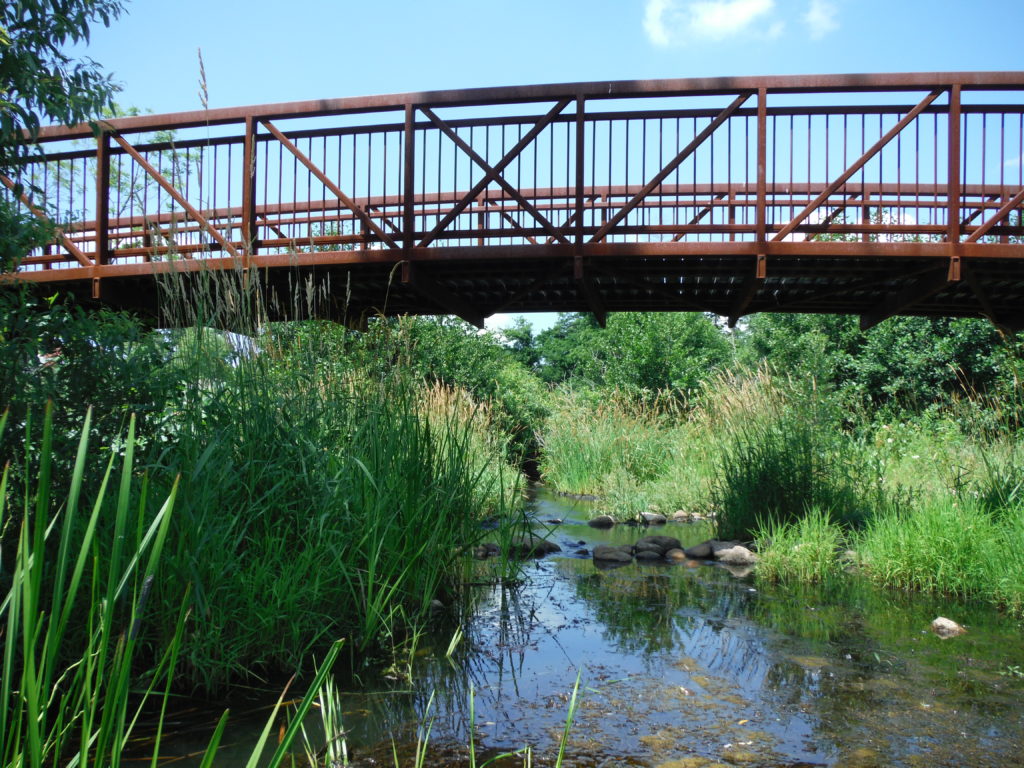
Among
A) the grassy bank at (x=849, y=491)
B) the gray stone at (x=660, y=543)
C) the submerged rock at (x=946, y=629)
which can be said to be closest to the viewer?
the submerged rock at (x=946, y=629)

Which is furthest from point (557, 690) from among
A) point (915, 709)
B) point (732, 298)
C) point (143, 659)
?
point (732, 298)

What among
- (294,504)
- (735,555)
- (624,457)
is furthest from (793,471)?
(624,457)

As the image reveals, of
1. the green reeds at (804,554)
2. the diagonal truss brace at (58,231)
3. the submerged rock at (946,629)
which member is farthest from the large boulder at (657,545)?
the diagonal truss brace at (58,231)

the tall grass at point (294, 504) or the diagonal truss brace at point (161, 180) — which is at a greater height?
the diagonal truss brace at point (161, 180)

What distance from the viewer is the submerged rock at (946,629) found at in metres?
4.64

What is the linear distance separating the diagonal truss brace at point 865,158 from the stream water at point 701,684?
3.25 m

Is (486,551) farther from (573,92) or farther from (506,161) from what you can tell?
(573,92)

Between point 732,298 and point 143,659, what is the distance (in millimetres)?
7361

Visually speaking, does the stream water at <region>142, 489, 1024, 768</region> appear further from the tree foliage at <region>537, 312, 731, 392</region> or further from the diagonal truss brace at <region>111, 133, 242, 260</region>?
the tree foliage at <region>537, 312, 731, 392</region>

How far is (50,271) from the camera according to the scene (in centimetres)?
855

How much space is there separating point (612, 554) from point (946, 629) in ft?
9.27

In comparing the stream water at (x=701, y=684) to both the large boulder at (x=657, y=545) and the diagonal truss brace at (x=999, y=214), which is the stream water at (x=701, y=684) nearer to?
the large boulder at (x=657, y=545)

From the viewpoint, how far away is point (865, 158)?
279 inches

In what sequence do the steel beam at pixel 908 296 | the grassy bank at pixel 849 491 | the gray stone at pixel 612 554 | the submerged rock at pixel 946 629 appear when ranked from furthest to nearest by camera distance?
1. the steel beam at pixel 908 296
2. the gray stone at pixel 612 554
3. the grassy bank at pixel 849 491
4. the submerged rock at pixel 946 629
